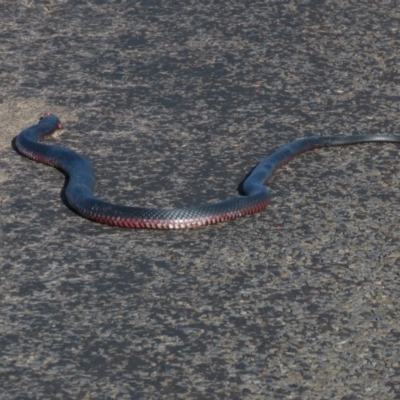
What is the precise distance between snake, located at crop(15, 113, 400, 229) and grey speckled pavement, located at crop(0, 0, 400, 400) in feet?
0.22

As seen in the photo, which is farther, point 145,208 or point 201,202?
point 201,202

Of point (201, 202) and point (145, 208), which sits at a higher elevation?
point (145, 208)

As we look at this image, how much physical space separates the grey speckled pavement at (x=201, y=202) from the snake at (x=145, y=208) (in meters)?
0.07

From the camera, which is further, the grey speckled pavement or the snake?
the snake

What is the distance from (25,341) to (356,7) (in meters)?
6.06

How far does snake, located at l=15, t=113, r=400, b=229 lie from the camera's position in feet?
20.1

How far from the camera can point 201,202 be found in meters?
6.52

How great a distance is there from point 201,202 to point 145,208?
→ 0.50 meters

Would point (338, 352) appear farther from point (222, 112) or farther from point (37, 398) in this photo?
point (222, 112)

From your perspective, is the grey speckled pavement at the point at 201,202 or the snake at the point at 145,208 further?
the snake at the point at 145,208

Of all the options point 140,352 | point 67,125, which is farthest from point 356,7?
point 140,352

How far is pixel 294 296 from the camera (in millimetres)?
5441

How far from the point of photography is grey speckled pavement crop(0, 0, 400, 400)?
191 inches

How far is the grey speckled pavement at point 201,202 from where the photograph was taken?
4844 mm
